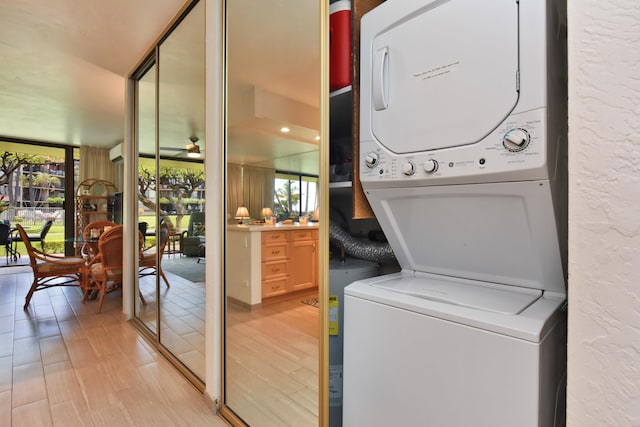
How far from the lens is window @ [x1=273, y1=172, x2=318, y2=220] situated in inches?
63.6

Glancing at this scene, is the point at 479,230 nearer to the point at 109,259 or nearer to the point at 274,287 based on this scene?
the point at 274,287

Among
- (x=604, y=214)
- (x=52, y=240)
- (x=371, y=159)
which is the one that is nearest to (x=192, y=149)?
(x=371, y=159)

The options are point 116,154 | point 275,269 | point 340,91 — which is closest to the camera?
point 340,91

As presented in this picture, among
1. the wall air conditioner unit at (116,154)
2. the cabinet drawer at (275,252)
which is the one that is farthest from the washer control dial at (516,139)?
the wall air conditioner unit at (116,154)

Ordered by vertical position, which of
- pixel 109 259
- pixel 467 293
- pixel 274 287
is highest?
pixel 467 293

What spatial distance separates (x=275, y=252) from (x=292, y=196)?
99cm

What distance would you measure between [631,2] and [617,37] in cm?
4

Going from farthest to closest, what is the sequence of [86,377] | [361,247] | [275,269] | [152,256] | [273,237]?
1. [152,256]
2. [275,269]
3. [273,237]
4. [86,377]
5. [361,247]

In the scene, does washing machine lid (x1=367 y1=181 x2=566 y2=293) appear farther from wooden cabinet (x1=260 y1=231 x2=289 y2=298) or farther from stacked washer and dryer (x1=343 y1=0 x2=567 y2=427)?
wooden cabinet (x1=260 y1=231 x2=289 y2=298)

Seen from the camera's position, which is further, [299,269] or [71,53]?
[71,53]

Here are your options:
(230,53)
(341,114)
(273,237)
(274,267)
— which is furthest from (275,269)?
(341,114)

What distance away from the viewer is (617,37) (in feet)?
1.20

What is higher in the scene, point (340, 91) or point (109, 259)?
point (340, 91)

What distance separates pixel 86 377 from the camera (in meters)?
2.15
